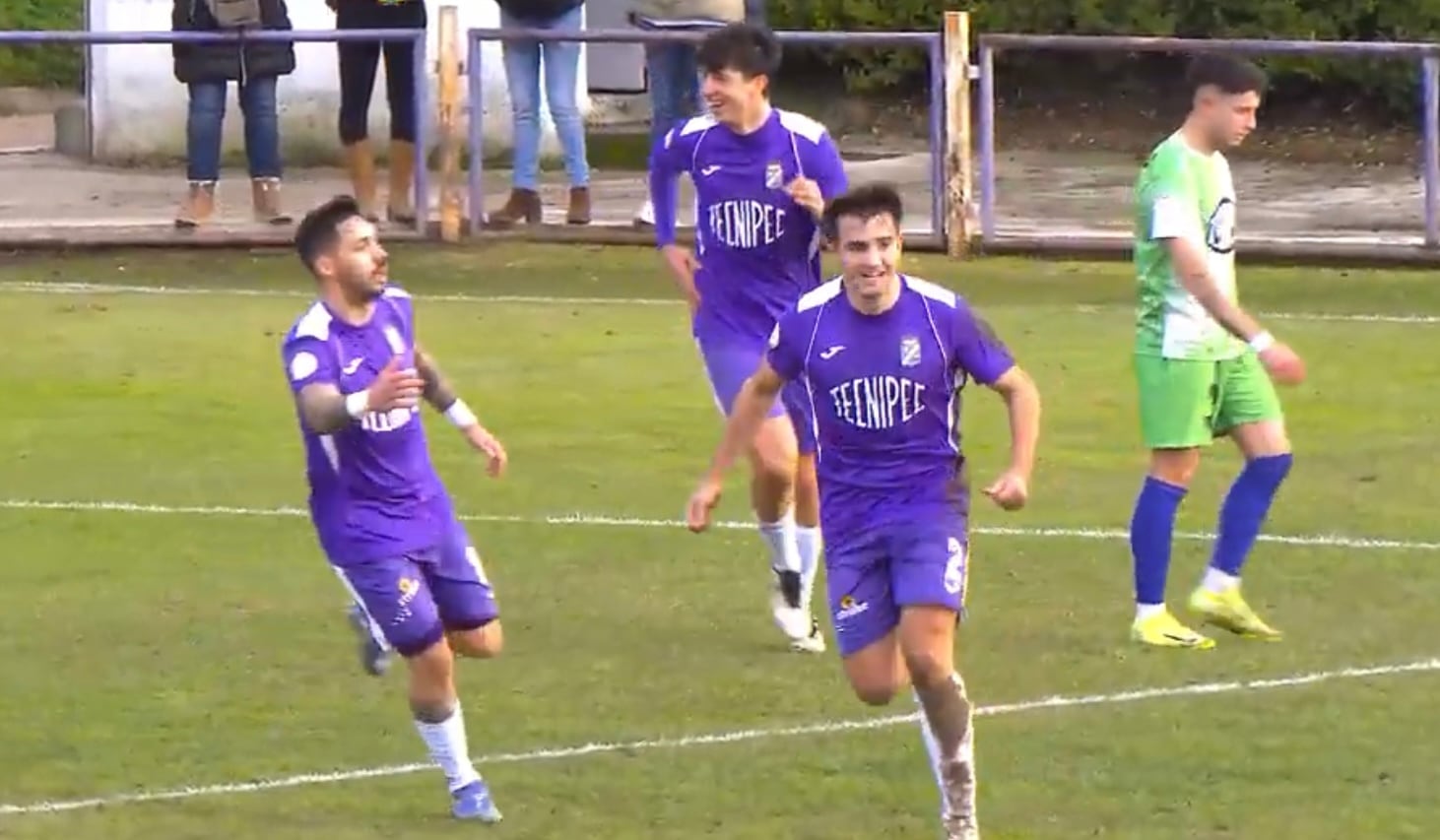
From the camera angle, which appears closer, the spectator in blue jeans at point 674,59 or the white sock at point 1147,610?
the white sock at point 1147,610

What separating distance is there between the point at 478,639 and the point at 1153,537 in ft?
8.25

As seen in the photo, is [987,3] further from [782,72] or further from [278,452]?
[278,452]

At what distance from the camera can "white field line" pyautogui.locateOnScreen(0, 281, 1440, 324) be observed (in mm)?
16672

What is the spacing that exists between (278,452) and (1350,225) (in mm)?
8820

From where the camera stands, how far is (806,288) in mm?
10211

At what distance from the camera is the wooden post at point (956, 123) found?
18.5m

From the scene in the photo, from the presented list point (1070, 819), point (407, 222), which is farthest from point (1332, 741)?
point (407, 222)

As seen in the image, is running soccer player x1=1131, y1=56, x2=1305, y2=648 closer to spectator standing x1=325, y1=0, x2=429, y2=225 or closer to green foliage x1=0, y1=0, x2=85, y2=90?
spectator standing x1=325, y1=0, x2=429, y2=225

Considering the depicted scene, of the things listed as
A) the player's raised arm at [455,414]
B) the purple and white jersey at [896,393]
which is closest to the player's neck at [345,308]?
the player's raised arm at [455,414]

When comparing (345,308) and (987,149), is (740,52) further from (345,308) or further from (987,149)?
(987,149)

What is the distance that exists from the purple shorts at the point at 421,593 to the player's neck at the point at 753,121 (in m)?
2.50

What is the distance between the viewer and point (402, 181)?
61.5ft

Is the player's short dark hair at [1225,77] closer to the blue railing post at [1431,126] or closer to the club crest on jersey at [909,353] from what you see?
the club crest on jersey at [909,353]

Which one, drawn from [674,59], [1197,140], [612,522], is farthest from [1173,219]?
[674,59]
